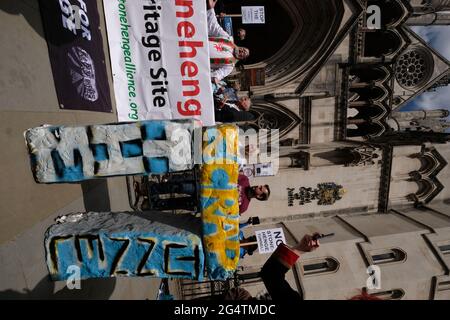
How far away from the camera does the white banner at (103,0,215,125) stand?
550 centimetres

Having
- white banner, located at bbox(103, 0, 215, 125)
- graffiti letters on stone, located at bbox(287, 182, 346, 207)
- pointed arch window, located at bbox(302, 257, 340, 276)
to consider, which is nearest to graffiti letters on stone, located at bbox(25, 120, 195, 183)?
white banner, located at bbox(103, 0, 215, 125)

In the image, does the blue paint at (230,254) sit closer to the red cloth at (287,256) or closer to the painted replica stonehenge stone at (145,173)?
the painted replica stonehenge stone at (145,173)

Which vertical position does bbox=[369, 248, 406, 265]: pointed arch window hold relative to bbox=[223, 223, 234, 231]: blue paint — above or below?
below

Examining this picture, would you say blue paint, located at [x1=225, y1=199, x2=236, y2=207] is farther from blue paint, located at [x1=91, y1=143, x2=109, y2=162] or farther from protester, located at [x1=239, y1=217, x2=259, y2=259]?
protester, located at [x1=239, y1=217, x2=259, y2=259]

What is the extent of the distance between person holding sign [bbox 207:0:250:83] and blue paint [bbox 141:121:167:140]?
3451mm

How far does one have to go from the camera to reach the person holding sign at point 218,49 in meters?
6.72

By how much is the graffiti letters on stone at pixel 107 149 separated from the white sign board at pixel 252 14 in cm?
905

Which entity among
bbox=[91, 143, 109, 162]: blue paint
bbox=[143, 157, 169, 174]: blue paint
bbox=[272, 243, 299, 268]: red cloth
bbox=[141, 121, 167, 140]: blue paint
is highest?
bbox=[141, 121, 167, 140]: blue paint

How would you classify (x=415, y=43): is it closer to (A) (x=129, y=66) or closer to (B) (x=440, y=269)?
(B) (x=440, y=269)

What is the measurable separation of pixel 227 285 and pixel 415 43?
55.5 feet

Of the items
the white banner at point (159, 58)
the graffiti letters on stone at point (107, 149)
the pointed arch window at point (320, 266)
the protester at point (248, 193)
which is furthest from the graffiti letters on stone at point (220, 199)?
the pointed arch window at point (320, 266)

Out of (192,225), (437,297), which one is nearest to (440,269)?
(437,297)

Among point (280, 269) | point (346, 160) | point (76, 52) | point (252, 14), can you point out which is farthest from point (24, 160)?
point (346, 160)

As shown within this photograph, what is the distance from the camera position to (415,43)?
56.9 ft
